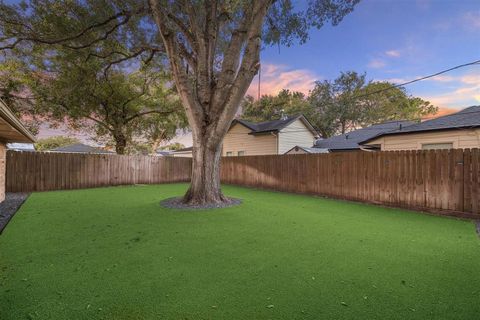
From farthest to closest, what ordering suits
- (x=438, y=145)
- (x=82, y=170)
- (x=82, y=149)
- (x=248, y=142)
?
1. (x=82, y=149)
2. (x=248, y=142)
3. (x=82, y=170)
4. (x=438, y=145)

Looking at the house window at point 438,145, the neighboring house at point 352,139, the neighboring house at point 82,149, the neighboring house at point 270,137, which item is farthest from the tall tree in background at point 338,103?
the neighboring house at point 82,149

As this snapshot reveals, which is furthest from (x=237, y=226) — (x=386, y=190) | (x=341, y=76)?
(x=341, y=76)

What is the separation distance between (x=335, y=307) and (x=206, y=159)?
5.83m

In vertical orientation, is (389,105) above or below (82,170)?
above

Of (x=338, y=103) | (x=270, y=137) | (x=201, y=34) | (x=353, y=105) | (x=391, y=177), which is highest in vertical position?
(x=338, y=103)

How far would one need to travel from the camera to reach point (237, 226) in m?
4.97

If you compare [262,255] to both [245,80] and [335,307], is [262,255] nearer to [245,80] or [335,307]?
[335,307]

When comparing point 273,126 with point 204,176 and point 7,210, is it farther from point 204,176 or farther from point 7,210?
point 7,210

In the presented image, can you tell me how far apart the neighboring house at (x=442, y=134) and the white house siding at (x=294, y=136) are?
23.5 feet

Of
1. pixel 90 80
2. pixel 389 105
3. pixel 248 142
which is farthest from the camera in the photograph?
pixel 389 105

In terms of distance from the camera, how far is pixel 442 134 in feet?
28.7

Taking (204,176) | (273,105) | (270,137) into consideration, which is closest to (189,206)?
(204,176)

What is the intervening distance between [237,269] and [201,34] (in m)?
7.49

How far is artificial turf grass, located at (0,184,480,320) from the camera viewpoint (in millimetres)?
2088
